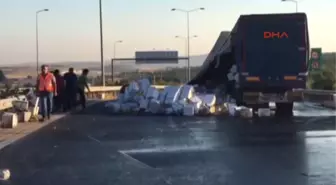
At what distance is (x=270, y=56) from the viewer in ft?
73.4

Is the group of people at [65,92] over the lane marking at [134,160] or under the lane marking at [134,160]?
over

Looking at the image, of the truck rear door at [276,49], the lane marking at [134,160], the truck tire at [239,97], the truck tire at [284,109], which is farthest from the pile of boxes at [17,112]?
the truck tire at [284,109]

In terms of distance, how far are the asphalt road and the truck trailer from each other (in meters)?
3.03

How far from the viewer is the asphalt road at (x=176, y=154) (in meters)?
9.65

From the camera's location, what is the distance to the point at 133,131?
17.1 m

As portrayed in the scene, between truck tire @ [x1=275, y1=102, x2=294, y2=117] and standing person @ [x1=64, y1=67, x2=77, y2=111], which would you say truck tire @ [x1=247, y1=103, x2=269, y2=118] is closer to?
truck tire @ [x1=275, y1=102, x2=294, y2=117]

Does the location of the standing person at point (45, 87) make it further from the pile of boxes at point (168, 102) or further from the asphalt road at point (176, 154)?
the pile of boxes at point (168, 102)

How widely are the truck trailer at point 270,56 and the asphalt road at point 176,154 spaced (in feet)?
9.93

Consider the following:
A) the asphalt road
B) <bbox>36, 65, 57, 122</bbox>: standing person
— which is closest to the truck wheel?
the asphalt road

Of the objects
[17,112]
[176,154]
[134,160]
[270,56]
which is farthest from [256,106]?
[134,160]

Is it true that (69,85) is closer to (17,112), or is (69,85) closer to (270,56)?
(17,112)

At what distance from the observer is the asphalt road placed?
9.65m

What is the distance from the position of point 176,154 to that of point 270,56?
10.9 m

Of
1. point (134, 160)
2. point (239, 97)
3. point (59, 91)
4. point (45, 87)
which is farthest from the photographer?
point (59, 91)
